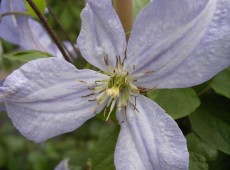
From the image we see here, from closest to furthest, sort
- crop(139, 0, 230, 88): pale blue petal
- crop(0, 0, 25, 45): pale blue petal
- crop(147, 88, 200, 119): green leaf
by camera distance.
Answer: crop(139, 0, 230, 88): pale blue petal, crop(147, 88, 200, 119): green leaf, crop(0, 0, 25, 45): pale blue petal

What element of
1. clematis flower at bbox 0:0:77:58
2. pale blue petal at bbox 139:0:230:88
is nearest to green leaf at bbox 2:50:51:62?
clematis flower at bbox 0:0:77:58

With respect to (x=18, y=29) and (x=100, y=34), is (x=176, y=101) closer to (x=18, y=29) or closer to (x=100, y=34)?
(x=100, y=34)

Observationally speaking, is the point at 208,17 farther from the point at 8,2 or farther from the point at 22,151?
the point at 22,151

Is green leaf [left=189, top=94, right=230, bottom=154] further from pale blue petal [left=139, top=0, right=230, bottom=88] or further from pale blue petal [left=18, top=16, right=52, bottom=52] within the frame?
pale blue petal [left=18, top=16, right=52, bottom=52]

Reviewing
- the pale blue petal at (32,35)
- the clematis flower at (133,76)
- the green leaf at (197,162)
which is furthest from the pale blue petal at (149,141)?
the pale blue petal at (32,35)

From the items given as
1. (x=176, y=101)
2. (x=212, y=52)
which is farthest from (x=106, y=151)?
(x=212, y=52)

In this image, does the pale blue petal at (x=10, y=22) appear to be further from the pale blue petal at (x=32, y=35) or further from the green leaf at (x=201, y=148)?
the green leaf at (x=201, y=148)

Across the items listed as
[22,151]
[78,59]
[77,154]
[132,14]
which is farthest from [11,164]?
[132,14]
